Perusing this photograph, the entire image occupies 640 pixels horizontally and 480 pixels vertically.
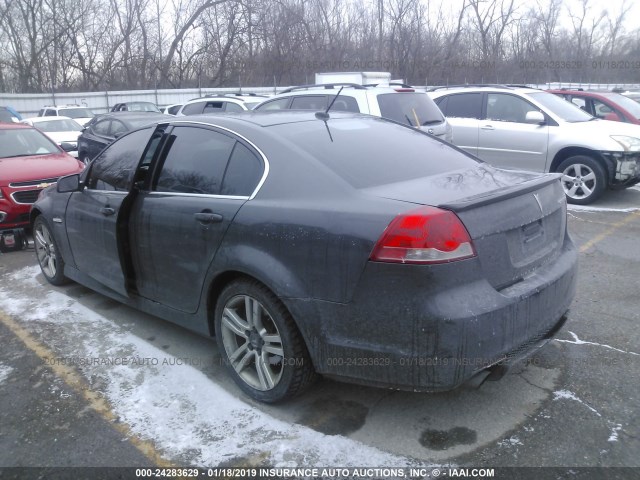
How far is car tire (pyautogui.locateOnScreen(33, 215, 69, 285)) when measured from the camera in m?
5.13

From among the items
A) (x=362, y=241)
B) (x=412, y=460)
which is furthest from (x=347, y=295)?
(x=412, y=460)

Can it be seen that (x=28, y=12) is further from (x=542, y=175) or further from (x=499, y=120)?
(x=542, y=175)

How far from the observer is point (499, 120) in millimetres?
9109

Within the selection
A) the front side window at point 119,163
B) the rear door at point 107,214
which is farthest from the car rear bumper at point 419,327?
the front side window at point 119,163

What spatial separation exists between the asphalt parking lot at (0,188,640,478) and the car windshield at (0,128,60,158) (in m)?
Result: 4.60

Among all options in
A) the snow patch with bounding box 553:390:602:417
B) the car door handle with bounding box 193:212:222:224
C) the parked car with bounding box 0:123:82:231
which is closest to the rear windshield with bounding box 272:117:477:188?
the car door handle with bounding box 193:212:222:224

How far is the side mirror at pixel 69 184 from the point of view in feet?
15.3

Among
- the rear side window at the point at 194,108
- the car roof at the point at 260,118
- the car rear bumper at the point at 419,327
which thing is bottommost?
the car rear bumper at the point at 419,327

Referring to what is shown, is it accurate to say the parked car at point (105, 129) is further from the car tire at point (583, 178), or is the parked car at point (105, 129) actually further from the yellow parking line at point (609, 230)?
the yellow parking line at point (609, 230)

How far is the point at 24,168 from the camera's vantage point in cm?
726

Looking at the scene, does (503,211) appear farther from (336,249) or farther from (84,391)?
(84,391)

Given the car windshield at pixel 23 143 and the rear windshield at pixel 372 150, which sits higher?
the rear windshield at pixel 372 150

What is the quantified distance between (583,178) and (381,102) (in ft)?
10.9

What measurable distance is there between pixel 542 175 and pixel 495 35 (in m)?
38.3
